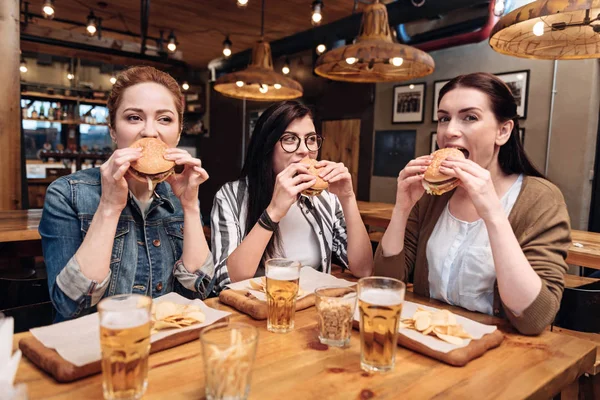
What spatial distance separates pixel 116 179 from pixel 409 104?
17.7ft

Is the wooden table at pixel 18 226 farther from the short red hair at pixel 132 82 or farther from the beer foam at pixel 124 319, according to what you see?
the beer foam at pixel 124 319

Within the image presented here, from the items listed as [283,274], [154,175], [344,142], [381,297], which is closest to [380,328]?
[381,297]

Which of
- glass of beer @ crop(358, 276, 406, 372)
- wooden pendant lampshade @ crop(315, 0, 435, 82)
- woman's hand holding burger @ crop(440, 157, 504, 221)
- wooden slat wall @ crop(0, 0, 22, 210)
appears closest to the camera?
glass of beer @ crop(358, 276, 406, 372)

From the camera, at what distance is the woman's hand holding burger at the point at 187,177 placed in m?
1.57

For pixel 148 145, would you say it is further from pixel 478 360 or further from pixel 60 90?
pixel 60 90

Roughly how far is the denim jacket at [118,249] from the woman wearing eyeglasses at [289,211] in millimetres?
233

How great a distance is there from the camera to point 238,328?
0.89 m

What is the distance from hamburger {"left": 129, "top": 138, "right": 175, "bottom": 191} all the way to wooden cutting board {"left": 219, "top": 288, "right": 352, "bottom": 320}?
51 centimetres

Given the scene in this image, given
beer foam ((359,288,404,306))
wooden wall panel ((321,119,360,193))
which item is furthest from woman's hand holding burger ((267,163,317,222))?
wooden wall panel ((321,119,360,193))

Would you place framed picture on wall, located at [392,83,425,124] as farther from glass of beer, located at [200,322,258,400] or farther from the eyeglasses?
glass of beer, located at [200,322,258,400]

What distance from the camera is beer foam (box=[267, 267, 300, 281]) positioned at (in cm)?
122

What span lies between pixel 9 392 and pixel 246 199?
151cm

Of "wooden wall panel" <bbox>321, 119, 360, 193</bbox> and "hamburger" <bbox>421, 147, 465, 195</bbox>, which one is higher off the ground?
"wooden wall panel" <bbox>321, 119, 360, 193</bbox>

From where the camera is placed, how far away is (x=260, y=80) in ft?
11.8
